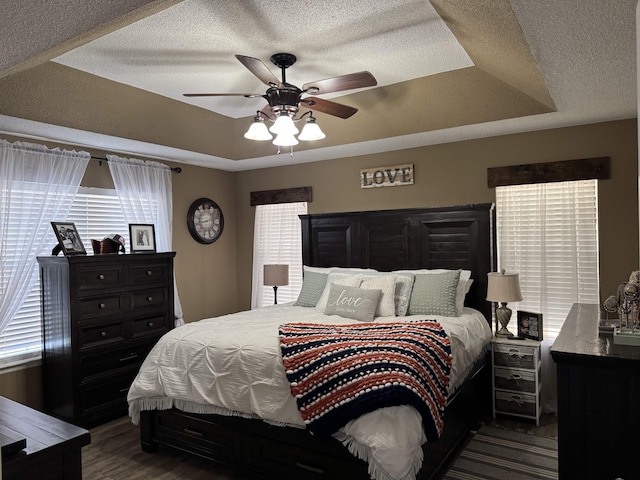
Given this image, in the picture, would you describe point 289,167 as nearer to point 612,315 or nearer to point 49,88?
point 49,88

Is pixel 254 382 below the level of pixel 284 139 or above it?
below

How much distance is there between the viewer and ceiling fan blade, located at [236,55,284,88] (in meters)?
2.47

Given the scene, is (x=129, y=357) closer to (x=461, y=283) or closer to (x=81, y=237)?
(x=81, y=237)

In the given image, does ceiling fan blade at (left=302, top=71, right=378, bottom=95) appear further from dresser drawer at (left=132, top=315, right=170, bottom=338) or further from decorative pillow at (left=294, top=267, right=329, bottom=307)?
dresser drawer at (left=132, top=315, right=170, bottom=338)

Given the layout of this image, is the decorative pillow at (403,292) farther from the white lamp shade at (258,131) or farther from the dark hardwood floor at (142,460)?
the white lamp shade at (258,131)

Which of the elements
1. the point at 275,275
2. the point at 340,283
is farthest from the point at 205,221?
the point at 340,283

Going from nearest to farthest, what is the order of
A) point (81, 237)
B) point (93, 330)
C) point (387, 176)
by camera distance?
point (93, 330), point (81, 237), point (387, 176)

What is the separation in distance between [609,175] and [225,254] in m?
4.07

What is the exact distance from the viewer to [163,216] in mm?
4852

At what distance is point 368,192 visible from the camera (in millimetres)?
4879

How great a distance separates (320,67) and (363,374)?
2249mm

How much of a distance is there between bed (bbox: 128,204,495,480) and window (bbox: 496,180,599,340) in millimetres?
208

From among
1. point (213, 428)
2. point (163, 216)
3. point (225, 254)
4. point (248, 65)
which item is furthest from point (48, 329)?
point (248, 65)

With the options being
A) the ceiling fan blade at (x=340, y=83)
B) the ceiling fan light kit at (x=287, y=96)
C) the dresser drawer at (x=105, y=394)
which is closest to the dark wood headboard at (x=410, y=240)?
the ceiling fan light kit at (x=287, y=96)
